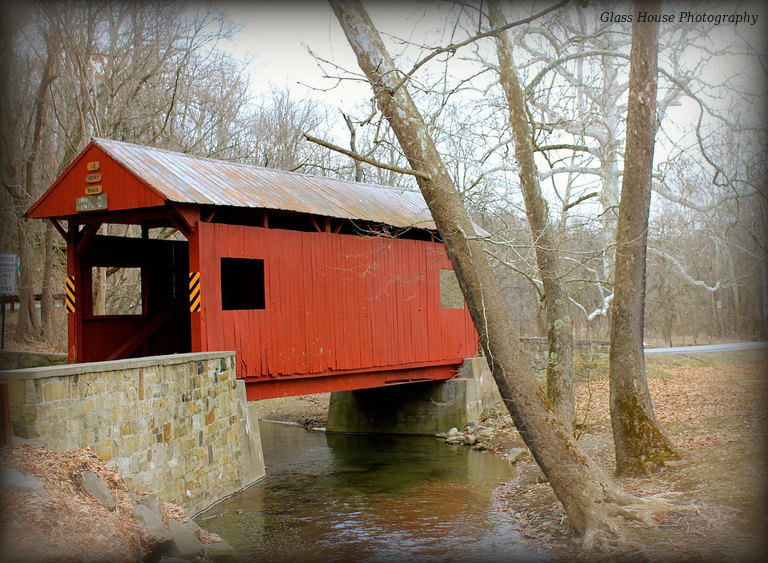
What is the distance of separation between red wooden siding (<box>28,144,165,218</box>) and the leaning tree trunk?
4202mm

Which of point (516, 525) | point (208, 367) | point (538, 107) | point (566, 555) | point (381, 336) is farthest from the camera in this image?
point (381, 336)

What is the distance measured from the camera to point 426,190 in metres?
7.92

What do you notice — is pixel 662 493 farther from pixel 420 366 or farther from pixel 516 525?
pixel 420 366

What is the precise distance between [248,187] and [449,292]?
6.11m

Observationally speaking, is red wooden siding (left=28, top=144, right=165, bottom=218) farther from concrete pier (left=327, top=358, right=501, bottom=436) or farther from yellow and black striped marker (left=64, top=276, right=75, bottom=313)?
concrete pier (left=327, top=358, right=501, bottom=436)

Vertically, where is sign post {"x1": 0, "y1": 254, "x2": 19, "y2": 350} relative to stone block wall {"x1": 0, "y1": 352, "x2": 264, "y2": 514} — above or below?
above

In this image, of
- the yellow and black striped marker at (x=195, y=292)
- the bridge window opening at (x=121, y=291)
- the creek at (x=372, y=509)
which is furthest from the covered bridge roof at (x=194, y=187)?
the bridge window opening at (x=121, y=291)

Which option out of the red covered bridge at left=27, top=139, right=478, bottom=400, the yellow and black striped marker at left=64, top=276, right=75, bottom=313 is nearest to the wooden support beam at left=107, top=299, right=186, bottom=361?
the red covered bridge at left=27, top=139, right=478, bottom=400

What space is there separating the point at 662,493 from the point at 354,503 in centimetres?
462

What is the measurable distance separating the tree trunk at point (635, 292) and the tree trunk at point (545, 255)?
122 centimetres

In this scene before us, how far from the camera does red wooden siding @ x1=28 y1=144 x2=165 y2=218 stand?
10.6m

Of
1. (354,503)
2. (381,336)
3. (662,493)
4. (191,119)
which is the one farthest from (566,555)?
(191,119)

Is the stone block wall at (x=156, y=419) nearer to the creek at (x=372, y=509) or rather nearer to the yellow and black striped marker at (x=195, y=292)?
the creek at (x=372, y=509)

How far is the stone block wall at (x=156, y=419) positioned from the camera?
6582 millimetres
